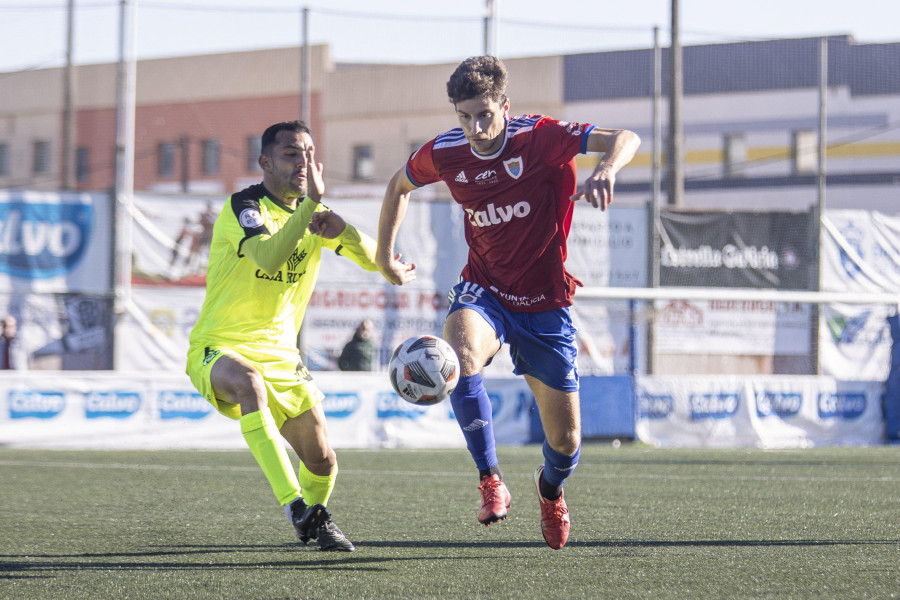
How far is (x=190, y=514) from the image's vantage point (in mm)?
6723

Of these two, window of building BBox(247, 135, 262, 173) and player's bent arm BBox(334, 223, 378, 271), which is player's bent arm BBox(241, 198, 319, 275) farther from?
window of building BBox(247, 135, 262, 173)

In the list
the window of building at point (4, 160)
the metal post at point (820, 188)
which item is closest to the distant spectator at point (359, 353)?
the metal post at point (820, 188)

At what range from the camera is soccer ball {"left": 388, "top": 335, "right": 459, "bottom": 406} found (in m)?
4.63

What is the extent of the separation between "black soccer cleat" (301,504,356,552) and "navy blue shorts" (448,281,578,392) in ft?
3.44

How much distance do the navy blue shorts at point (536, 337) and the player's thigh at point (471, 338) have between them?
0.27ft

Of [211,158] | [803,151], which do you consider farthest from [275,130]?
[803,151]

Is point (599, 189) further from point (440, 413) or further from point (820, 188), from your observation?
point (820, 188)

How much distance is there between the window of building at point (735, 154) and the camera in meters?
33.0

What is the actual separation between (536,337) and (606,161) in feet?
3.19

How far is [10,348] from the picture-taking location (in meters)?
16.5

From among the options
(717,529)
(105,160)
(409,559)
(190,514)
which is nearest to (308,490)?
(409,559)

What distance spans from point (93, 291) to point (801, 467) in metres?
9.69

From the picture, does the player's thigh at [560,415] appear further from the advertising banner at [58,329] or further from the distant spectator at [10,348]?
the distant spectator at [10,348]

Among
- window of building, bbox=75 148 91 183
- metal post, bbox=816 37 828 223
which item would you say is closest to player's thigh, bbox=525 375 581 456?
metal post, bbox=816 37 828 223
